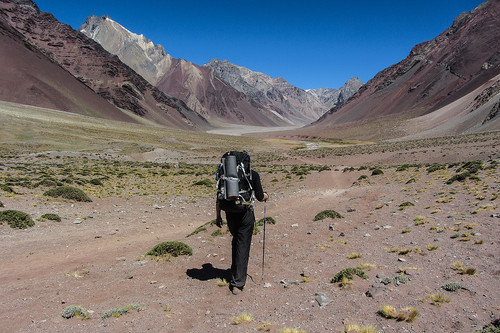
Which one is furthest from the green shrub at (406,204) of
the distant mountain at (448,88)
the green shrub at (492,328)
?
the distant mountain at (448,88)

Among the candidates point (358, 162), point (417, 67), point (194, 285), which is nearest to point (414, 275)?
point (194, 285)

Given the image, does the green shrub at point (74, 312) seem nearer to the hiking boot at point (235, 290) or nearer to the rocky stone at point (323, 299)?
the hiking boot at point (235, 290)

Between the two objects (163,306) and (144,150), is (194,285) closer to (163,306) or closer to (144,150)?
(163,306)

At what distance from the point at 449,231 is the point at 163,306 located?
7867mm

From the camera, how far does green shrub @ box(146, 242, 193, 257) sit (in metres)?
8.62

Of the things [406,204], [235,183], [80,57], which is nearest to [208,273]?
[235,183]

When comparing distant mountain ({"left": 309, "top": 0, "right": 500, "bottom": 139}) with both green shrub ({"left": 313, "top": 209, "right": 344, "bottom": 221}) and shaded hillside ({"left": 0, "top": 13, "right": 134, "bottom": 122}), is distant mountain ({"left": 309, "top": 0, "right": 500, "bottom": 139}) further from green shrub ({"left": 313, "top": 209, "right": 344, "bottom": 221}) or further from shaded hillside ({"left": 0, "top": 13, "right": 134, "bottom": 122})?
shaded hillside ({"left": 0, "top": 13, "right": 134, "bottom": 122})

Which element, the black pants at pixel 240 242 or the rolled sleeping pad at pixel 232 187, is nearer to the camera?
the rolled sleeping pad at pixel 232 187

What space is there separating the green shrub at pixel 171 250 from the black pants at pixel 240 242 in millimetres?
2545

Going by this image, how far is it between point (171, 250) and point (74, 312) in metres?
3.38

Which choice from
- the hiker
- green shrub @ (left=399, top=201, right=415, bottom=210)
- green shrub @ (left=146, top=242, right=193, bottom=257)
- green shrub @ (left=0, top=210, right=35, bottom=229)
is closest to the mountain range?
green shrub @ (left=399, top=201, right=415, bottom=210)

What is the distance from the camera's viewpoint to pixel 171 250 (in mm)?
8703

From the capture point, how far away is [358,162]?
46281mm

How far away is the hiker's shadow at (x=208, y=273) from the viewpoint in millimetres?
7305
